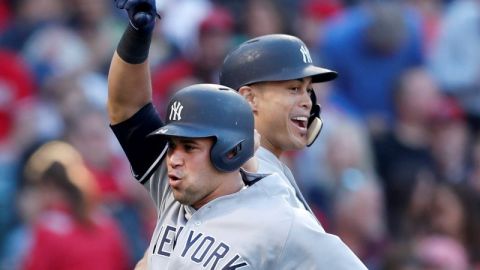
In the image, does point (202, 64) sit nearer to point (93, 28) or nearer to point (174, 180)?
point (93, 28)

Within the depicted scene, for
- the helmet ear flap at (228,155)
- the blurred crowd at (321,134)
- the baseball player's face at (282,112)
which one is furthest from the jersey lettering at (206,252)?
the blurred crowd at (321,134)

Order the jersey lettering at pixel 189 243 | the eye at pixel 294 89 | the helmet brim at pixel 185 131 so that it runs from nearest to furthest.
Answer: the helmet brim at pixel 185 131, the jersey lettering at pixel 189 243, the eye at pixel 294 89

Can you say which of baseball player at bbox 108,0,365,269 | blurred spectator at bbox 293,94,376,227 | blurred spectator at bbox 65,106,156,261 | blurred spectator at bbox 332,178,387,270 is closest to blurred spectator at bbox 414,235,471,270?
blurred spectator at bbox 332,178,387,270

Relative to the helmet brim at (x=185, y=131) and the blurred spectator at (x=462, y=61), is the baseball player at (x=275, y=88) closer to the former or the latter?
the helmet brim at (x=185, y=131)

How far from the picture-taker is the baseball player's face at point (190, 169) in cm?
548

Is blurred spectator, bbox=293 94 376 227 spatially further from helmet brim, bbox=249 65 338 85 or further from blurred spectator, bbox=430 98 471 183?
helmet brim, bbox=249 65 338 85

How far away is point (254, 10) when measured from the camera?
11.6 m

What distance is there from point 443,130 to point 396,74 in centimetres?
52

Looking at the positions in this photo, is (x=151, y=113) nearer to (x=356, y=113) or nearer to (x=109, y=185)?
(x=109, y=185)

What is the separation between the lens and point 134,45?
572cm

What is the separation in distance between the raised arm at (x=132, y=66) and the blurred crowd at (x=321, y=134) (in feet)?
10.4

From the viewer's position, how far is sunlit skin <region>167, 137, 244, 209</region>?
5480 millimetres

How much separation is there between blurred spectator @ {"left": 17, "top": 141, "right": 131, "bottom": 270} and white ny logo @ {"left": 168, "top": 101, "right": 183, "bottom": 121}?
3450mm

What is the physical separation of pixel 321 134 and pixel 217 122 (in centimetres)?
500
